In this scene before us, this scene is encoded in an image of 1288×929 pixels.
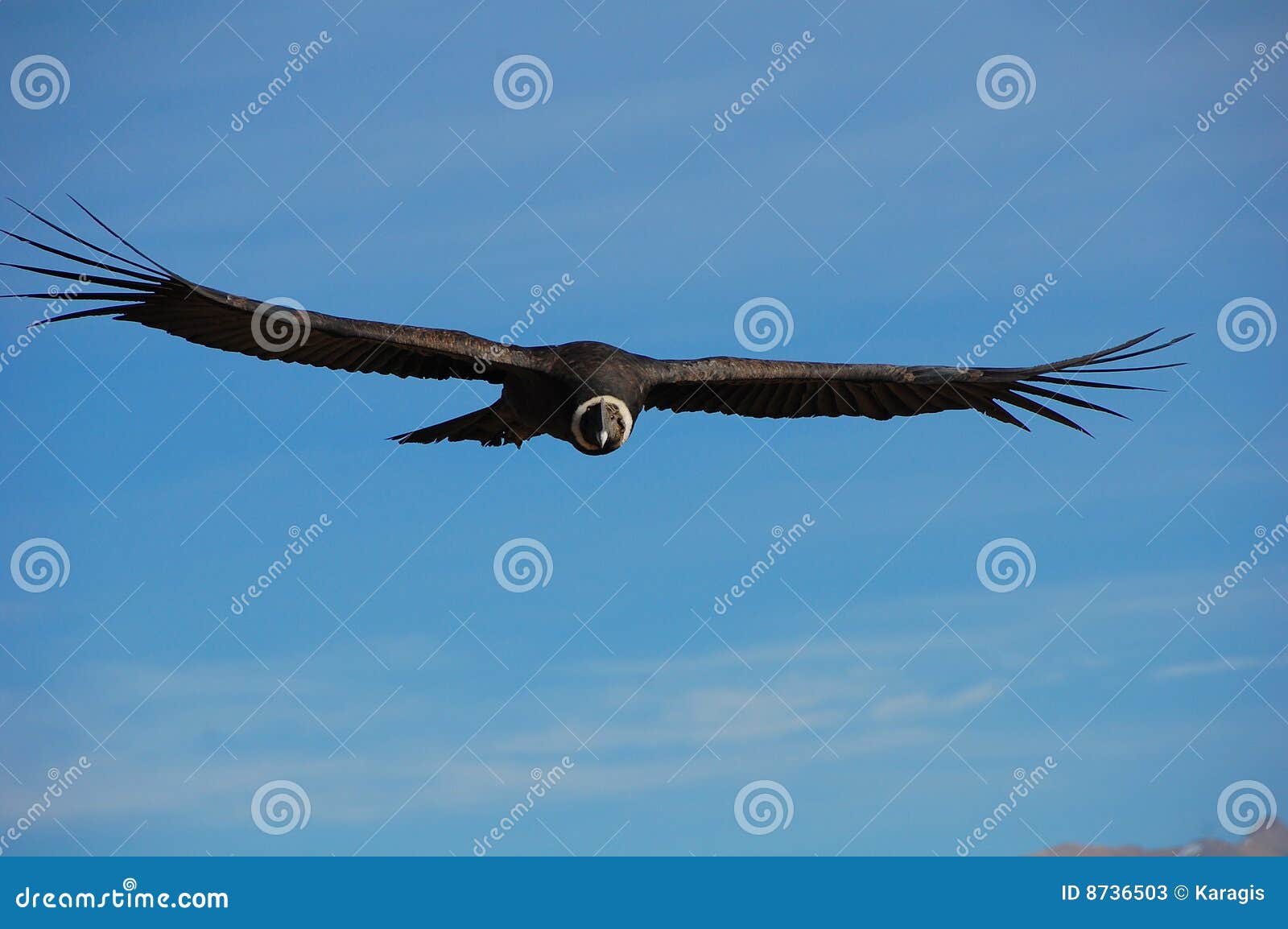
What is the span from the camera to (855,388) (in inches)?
890

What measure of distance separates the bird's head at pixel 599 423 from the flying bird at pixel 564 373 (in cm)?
2

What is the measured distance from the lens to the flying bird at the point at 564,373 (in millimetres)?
18781

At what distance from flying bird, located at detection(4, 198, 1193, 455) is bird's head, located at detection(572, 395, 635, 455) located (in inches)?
0.7

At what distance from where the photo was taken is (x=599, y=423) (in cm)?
1998

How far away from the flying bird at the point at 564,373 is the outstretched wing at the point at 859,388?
0.02 meters

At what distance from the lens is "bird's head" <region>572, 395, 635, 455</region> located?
20000 mm

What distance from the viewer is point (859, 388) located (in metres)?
22.6

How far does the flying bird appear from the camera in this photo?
18.8 metres

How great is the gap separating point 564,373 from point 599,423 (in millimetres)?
739

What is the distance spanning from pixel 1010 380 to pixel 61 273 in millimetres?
11104

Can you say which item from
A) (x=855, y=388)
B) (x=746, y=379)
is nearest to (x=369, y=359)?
(x=746, y=379)

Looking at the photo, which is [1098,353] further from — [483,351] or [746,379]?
[483,351]

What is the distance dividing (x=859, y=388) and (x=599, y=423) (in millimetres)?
4181

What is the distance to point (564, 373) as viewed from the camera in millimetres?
20219
